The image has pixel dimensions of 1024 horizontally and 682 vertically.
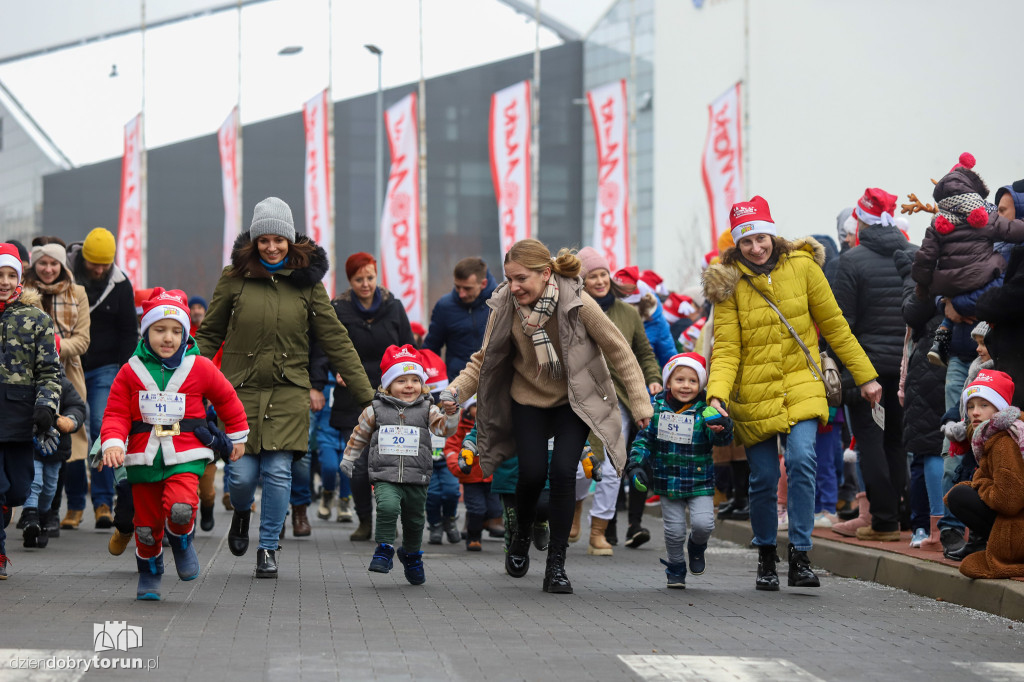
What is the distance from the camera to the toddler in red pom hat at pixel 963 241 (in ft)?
28.1

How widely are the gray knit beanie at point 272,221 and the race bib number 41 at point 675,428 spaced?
8.38 ft

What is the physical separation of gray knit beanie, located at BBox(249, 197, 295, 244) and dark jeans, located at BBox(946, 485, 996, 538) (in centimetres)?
418

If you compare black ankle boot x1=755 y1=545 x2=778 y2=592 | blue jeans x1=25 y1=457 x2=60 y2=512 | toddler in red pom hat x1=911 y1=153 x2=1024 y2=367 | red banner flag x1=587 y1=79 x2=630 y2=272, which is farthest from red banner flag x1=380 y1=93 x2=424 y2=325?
black ankle boot x1=755 y1=545 x2=778 y2=592

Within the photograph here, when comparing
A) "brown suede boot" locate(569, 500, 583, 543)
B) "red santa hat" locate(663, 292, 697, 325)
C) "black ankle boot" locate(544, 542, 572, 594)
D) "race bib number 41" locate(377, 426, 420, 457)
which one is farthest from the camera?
"red santa hat" locate(663, 292, 697, 325)

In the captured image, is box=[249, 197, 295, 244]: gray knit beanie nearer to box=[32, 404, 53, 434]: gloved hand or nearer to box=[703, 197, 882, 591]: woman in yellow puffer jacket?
box=[32, 404, 53, 434]: gloved hand

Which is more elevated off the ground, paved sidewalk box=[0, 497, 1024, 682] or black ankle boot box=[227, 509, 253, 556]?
black ankle boot box=[227, 509, 253, 556]

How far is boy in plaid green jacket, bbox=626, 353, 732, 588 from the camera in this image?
8.55m

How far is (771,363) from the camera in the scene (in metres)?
8.26

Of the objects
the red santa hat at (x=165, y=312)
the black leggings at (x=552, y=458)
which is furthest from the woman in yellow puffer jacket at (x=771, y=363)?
the red santa hat at (x=165, y=312)

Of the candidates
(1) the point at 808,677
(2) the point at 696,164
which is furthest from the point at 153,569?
(2) the point at 696,164

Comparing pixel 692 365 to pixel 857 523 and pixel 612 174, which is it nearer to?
pixel 857 523

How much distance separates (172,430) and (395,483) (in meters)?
1.59

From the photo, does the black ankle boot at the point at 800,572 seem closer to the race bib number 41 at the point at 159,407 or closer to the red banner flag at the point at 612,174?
the race bib number 41 at the point at 159,407

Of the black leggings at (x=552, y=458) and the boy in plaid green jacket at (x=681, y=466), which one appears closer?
the black leggings at (x=552, y=458)
